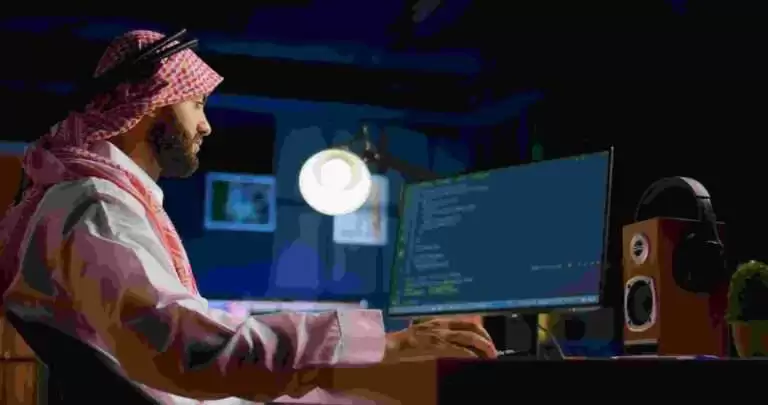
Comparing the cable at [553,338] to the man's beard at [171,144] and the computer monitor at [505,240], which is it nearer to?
the computer monitor at [505,240]

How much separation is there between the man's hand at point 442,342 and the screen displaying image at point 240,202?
4760 mm

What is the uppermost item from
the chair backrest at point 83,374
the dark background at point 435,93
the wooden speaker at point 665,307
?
the dark background at point 435,93

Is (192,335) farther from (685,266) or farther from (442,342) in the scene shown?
(685,266)

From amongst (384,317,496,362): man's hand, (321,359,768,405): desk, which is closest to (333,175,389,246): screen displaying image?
(384,317,496,362): man's hand

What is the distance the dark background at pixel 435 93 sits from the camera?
4812 millimetres

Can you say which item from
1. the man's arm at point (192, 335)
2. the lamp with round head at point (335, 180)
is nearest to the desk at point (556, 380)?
the man's arm at point (192, 335)

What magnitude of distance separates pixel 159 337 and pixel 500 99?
510cm

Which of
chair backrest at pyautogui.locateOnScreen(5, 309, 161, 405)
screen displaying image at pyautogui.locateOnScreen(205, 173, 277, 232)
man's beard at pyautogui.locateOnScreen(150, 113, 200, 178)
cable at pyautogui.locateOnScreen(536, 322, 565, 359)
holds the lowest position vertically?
chair backrest at pyautogui.locateOnScreen(5, 309, 161, 405)

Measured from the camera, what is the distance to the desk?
1264 millimetres

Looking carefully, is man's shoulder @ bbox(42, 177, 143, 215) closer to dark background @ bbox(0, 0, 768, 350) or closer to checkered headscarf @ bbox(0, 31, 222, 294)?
checkered headscarf @ bbox(0, 31, 222, 294)

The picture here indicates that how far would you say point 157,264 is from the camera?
151 cm

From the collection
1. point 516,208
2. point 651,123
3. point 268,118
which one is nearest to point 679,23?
point 651,123

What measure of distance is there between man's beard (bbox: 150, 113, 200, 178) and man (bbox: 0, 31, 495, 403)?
0.15m

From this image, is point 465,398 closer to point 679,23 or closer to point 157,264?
point 157,264
